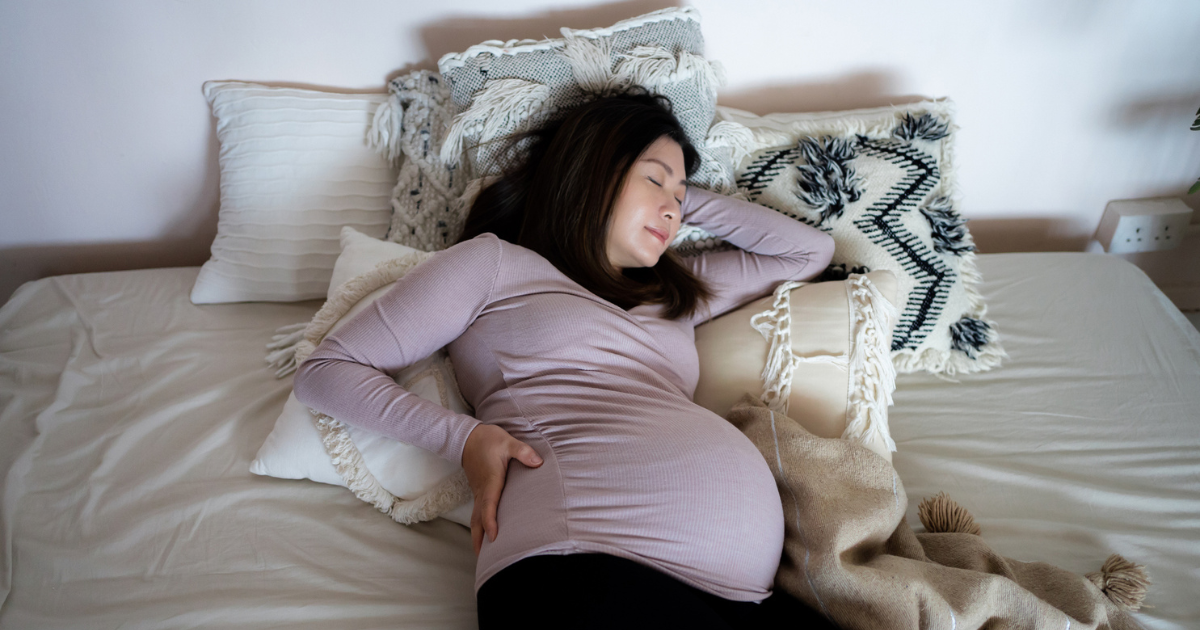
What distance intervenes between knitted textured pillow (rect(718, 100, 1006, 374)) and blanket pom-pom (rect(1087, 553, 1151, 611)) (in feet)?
1.51

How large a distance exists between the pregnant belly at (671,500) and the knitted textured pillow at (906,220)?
1.90 ft

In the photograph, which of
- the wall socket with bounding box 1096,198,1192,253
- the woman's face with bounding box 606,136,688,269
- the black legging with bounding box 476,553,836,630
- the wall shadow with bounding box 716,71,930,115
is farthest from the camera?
the wall socket with bounding box 1096,198,1192,253

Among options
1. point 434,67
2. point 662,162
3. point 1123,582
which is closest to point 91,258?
point 434,67

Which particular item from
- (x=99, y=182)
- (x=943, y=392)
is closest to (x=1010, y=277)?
(x=943, y=392)

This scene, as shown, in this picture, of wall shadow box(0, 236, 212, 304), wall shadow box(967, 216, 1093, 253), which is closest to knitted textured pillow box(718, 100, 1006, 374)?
wall shadow box(967, 216, 1093, 253)

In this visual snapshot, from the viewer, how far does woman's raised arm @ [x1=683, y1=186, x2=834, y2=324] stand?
123 cm

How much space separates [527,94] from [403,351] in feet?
1.83

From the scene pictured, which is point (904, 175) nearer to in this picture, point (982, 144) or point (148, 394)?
point (982, 144)

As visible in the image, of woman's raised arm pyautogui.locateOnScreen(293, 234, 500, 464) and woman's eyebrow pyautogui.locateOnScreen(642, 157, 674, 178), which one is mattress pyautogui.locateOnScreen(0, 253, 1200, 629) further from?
woman's eyebrow pyautogui.locateOnScreen(642, 157, 674, 178)

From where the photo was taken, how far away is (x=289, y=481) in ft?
3.46

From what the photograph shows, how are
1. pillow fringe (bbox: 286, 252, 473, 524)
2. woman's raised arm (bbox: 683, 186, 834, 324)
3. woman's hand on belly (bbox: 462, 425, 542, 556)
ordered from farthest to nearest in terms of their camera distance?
woman's raised arm (bbox: 683, 186, 834, 324) < pillow fringe (bbox: 286, 252, 473, 524) < woman's hand on belly (bbox: 462, 425, 542, 556)

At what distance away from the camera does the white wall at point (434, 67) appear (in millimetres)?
1406

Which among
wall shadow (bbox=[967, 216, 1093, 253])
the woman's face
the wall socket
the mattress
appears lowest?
the mattress

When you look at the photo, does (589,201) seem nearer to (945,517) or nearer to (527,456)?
(527,456)
